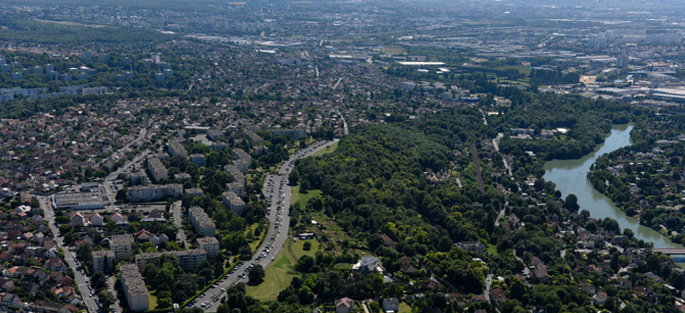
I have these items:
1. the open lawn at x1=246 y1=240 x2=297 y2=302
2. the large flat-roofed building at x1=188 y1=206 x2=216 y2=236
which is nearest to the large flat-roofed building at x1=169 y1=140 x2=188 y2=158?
the large flat-roofed building at x1=188 y1=206 x2=216 y2=236

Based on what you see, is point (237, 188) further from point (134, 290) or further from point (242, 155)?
point (134, 290)

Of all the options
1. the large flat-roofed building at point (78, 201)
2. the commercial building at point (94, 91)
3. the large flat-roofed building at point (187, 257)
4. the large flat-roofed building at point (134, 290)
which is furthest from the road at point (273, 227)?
the commercial building at point (94, 91)

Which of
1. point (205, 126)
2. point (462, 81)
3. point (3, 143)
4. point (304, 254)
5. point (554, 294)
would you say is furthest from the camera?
point (462, 81)

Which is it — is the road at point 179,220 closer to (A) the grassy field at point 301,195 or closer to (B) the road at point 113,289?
(B) the road at point 113,289

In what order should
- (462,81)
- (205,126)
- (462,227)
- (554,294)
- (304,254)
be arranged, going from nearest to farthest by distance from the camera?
1. (554,294)
2. (304,254)
3. (462,227)
4. (205,126)
5. (462,81)

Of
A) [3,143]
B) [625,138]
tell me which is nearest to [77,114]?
[3,143]

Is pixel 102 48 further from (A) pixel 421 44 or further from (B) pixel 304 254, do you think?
(B) pixel 304 254
